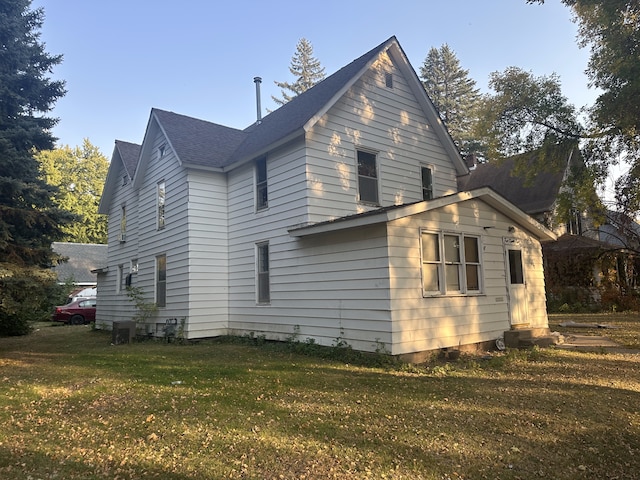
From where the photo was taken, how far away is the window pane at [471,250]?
34.0 ft

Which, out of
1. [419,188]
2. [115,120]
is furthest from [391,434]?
[115,120]

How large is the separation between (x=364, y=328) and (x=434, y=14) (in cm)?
1012

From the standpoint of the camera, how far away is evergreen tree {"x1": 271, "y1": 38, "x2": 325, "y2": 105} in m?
47.3

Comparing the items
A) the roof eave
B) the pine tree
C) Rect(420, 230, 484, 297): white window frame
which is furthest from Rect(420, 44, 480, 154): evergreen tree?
the pine tree

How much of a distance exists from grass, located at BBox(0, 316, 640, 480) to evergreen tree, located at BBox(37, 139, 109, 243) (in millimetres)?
44158

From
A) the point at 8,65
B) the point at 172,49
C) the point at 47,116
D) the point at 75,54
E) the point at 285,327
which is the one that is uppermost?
the point at 172,49

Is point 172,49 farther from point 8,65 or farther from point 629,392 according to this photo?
point 629,392

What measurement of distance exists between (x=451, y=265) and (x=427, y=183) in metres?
4.71

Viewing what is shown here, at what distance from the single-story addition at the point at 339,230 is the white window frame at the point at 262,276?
0.13 ft

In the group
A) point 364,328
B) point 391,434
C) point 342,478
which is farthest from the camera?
point 364,328

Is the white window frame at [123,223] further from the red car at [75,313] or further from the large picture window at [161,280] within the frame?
the red car at [75,313]

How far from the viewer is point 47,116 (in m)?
12.5

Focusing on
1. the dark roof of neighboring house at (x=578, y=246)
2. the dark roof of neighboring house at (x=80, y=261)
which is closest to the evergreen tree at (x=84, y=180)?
the dark roof of neighboring house at (x=80, y=261)

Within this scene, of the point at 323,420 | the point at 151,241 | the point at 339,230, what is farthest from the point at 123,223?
the point at 323,420
